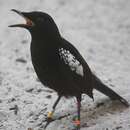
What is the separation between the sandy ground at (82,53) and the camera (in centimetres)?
703

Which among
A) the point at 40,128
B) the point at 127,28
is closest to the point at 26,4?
the point at 127,28

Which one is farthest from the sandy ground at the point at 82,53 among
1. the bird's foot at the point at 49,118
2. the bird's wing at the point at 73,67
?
the bird's wing at the point at 73,67

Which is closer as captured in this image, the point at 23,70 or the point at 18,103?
the point at 18,103

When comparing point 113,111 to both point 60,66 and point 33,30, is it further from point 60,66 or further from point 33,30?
point 33,30

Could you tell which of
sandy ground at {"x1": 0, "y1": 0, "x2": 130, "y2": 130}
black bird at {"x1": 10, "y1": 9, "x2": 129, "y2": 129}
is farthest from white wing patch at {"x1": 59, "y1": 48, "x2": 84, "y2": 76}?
sandy ground at {"x1": 0, "y1": 0, "x2": 130, "y2": 130}

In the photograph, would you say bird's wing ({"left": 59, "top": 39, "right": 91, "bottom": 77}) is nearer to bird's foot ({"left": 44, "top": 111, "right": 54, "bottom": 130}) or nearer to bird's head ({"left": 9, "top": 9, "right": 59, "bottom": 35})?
bird's head ({"left": 9, "top": 9, "right": 59, "bottom": 35})

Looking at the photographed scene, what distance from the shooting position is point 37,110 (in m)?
7.46

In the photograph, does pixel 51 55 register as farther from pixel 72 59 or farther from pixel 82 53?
pixel 82 53

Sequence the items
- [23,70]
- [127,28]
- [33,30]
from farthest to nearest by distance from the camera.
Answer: [127,28] → [23,70] → [33,30]

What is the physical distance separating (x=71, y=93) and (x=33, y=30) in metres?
0.99

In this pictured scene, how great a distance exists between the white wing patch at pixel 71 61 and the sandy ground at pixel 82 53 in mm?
766

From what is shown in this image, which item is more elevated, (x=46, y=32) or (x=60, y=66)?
(x=46, y=32)

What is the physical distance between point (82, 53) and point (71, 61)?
10.1ft

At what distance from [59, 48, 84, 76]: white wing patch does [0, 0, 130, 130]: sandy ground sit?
0.77 m
